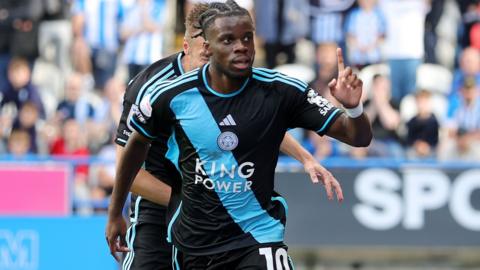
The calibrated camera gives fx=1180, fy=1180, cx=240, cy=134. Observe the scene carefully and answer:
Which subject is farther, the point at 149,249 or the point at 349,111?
the point at 149,249

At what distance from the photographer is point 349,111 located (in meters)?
5.71

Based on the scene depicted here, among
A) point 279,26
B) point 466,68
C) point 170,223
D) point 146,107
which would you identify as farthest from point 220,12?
point 279,26

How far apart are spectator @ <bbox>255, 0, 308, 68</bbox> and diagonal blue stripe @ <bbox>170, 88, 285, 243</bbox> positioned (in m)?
8.48

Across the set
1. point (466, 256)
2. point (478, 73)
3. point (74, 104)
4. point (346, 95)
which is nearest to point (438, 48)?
point (478, 73)

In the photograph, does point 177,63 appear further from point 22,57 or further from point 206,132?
point 22,57

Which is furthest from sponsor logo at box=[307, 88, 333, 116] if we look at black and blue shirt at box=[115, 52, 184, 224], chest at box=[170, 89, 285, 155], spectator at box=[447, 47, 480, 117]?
spectator at box=[447, 47, 480, 117]

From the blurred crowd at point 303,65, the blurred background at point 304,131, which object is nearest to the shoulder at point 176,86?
the blurred background at point 304,131

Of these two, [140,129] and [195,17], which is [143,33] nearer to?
[195,17]

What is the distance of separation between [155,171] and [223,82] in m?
1.10

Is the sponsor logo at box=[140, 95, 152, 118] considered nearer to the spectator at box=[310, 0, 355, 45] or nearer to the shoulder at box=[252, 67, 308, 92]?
the shoulder at box=[252, 67, 308, 92]

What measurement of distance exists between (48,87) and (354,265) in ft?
15.1

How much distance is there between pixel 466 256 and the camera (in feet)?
42.0

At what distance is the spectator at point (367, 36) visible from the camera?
1402cm

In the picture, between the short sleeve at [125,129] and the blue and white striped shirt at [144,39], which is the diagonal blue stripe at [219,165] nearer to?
the short sleeve at [125,129]
